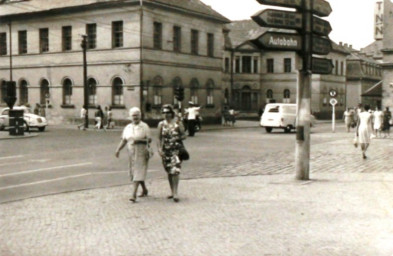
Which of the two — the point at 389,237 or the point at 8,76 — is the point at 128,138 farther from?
the point at 8,76

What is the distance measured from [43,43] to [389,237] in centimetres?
4211

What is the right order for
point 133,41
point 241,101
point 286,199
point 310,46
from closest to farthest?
point 286,199
point 310,46
point 133,41
point 241,101

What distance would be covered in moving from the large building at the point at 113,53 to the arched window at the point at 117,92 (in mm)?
66

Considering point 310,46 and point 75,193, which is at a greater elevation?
point 310,46

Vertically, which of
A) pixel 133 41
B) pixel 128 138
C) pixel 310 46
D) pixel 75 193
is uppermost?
pixel 133 41

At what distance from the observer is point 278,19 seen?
1153cm

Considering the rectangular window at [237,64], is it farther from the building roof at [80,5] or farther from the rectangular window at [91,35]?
the rectangular window at [91,35]

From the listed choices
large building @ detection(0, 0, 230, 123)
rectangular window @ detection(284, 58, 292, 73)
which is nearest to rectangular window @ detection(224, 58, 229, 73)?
rectangular window @ detection(284, 58, 292, 73)

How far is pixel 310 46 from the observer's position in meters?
12.3

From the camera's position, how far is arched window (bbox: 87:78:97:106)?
42031 mm

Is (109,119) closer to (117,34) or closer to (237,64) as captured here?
(117,34)

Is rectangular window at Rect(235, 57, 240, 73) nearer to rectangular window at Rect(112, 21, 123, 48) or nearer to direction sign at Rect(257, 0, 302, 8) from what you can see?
rectangular window at Rect(112, 21, 123, 48)

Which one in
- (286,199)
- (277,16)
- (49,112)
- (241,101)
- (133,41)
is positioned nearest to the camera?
(286,199)

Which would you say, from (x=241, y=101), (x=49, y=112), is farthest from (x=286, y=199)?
(x=241, y=101)
